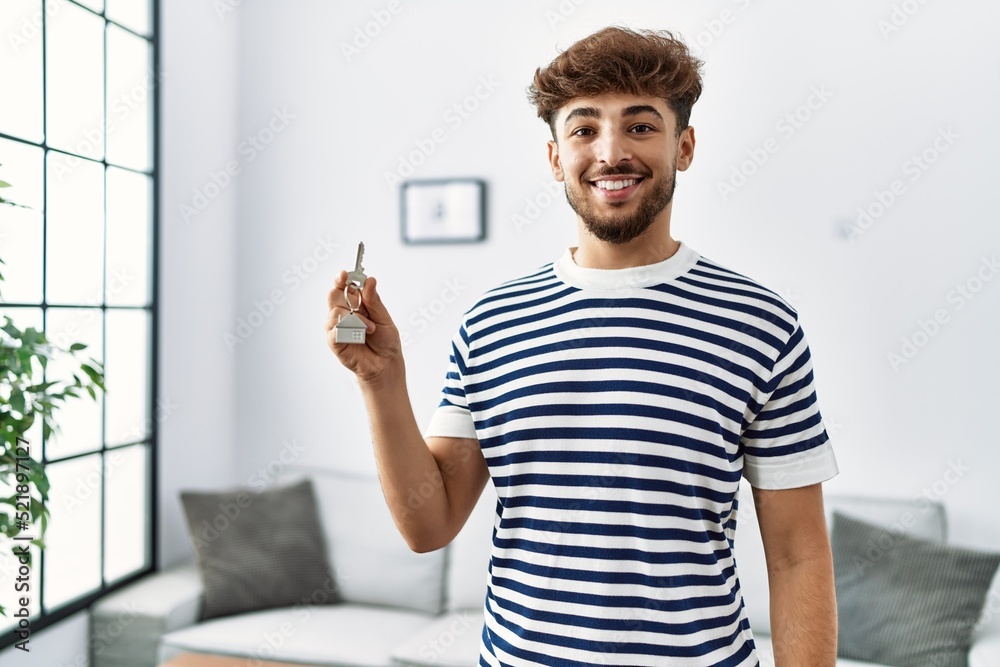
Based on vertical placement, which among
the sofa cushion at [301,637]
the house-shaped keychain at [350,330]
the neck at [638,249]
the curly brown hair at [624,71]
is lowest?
the sofa cushion at [301,637]

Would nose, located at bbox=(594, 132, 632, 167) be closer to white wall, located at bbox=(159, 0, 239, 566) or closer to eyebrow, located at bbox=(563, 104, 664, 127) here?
eyebrow, located at bbox=(563, 104, 664, 127)

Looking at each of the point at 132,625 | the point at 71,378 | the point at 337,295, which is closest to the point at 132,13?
the point at 71,378

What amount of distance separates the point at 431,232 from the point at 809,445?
7.11 feet

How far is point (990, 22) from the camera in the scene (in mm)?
2539

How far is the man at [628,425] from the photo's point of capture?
1.05 meters

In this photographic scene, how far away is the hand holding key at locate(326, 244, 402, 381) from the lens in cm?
104

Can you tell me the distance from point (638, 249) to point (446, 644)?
168 centimetres

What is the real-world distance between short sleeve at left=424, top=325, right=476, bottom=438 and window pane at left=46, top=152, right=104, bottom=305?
165cm

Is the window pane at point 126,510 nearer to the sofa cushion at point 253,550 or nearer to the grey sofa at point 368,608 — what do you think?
the grey sofa at point 368,608

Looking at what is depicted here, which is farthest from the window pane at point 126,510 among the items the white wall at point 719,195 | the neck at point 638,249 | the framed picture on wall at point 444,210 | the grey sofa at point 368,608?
the neck at point 638,249

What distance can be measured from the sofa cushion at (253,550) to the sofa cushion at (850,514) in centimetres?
137

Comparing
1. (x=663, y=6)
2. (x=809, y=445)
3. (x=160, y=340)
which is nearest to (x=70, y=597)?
(x=160, y=340)

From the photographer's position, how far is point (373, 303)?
1.09 metres

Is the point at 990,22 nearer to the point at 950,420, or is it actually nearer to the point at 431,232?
the point at 950,420
